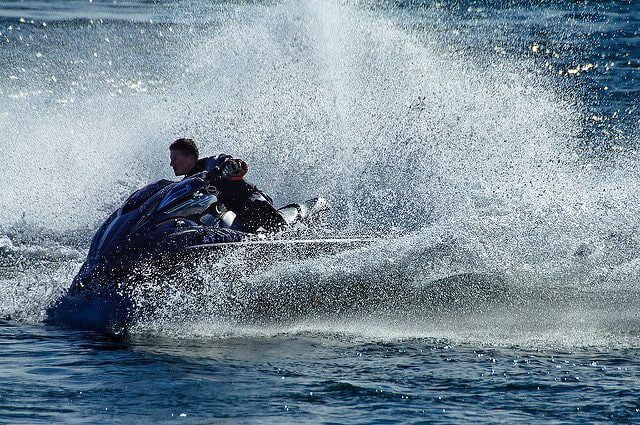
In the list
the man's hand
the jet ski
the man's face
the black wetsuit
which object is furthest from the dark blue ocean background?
the man's face

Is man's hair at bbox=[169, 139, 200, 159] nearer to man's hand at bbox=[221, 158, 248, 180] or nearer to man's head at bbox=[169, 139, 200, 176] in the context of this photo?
man's head at bbox=[169, 139, 200, 176]

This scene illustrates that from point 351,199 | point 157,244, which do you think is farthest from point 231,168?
point 351,199

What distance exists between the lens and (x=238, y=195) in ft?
25.2

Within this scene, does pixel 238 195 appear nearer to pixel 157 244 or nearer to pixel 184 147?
pixel 184 147

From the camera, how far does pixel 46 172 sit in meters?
12.9

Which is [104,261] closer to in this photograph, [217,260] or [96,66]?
[217,260]

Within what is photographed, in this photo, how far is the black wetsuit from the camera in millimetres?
7594

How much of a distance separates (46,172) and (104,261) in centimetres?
666

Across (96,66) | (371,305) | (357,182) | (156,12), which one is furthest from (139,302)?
(156,12)

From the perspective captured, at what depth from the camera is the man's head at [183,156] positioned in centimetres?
771

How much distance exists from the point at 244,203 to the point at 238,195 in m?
0.09

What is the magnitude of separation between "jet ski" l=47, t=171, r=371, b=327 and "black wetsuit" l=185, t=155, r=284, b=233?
31 centimetres

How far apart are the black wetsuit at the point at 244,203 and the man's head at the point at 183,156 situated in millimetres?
79

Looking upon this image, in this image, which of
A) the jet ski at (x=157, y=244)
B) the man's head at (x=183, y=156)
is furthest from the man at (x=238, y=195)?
the jet ski at (x=157, y=244)
